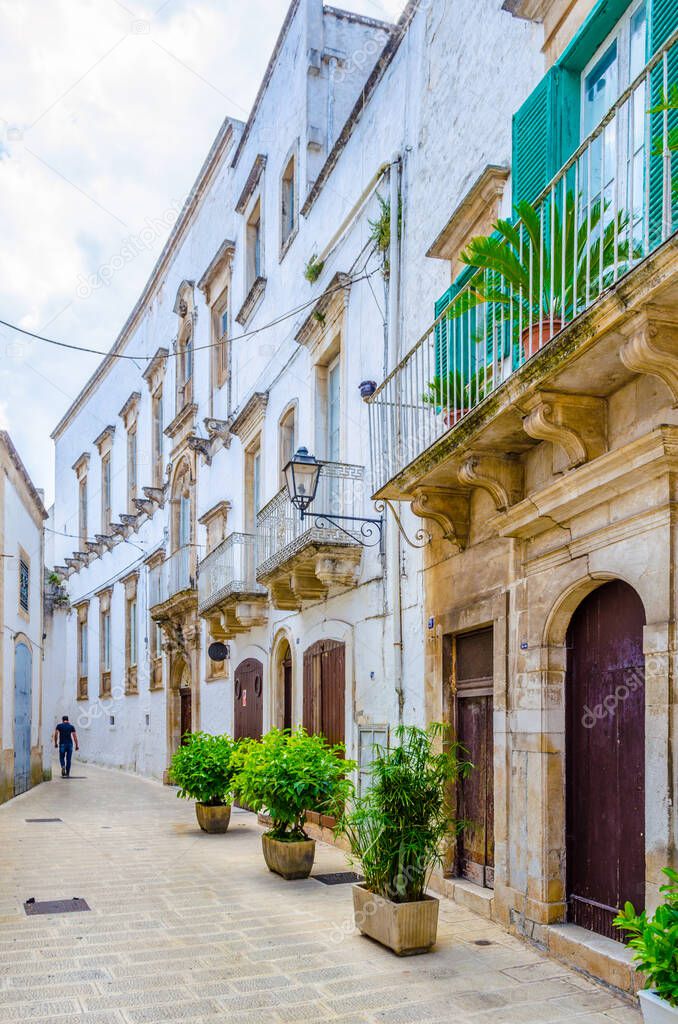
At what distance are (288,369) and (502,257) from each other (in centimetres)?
852

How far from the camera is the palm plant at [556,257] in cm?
538

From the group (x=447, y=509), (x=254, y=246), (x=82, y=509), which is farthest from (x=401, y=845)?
(x=82, y=509)

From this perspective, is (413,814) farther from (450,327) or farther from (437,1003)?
(450,327)

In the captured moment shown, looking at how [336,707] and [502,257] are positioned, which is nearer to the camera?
[502,257]

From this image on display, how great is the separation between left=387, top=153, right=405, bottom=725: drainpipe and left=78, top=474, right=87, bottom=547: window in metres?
22.4

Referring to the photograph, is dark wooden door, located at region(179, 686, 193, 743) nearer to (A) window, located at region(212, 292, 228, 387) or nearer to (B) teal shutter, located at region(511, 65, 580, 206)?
(A) window, located at region(212, 292, 228, 387)

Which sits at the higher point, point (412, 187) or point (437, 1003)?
point (412, 187)

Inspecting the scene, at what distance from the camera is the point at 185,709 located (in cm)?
2066

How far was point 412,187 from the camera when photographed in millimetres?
10094

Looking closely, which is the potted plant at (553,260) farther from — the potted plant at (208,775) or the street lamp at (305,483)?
the potted plant at (208,775)

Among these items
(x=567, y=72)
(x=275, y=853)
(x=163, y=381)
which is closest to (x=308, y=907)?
(x=275, y=853)

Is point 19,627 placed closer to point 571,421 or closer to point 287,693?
point 287,693

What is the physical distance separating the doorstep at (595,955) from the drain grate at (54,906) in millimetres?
3801

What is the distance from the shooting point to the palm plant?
5383 mm
